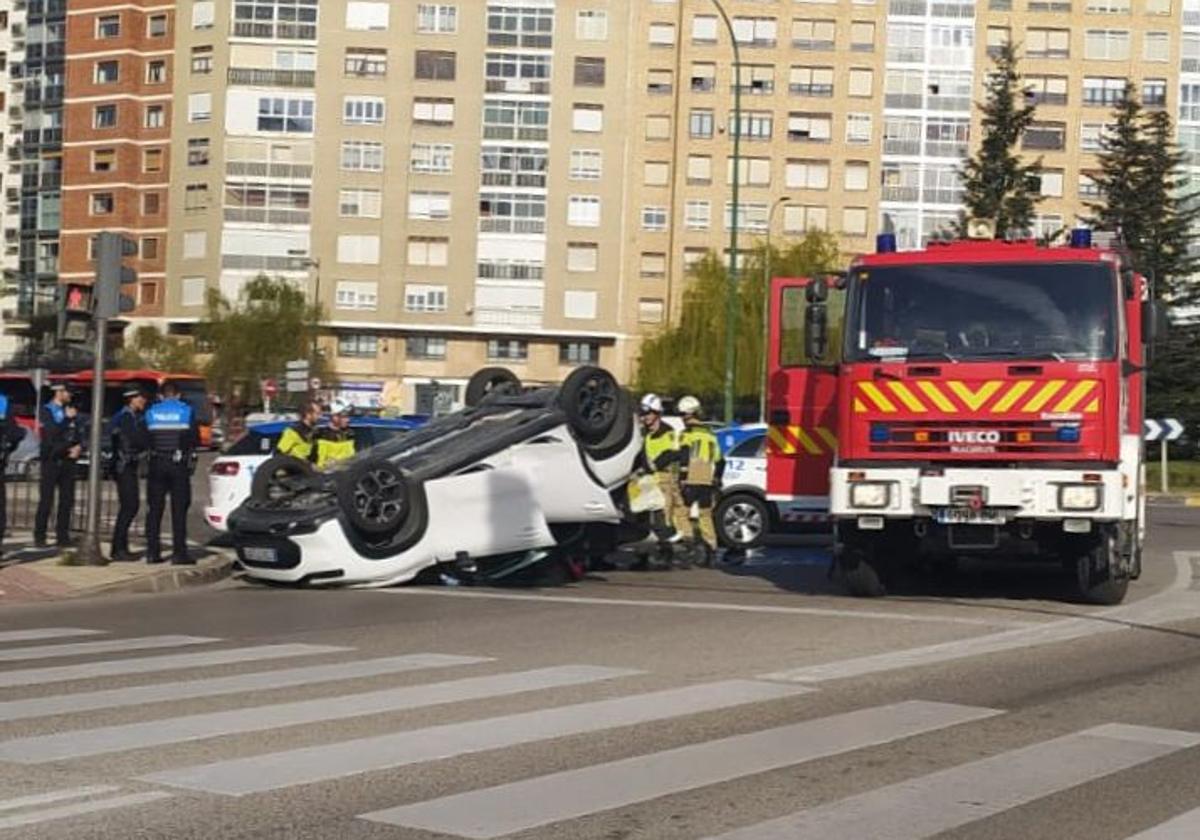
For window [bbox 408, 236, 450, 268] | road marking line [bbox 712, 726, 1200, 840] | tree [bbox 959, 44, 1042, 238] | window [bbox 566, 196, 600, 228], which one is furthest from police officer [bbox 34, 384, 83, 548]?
window [bbox 566, 196, 600, 228]

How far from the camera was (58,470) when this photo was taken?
20109 mm

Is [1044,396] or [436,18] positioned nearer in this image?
[1044,396]

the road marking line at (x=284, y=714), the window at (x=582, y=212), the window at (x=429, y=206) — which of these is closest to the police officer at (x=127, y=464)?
the road marking line at (x=284, y=714)

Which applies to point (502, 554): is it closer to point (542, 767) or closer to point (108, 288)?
point (108, 288)

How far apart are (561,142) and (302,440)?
202 feet

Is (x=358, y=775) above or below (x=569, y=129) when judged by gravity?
below

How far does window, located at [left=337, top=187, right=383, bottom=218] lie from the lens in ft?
253

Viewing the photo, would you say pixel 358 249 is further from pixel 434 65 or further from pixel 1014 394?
pixel 1014 394

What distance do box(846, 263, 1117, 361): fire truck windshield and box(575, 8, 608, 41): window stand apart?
215 feet

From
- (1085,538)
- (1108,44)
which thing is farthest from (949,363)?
(1108,44)

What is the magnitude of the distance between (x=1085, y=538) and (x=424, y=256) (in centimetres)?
6373

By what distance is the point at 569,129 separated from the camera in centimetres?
7869

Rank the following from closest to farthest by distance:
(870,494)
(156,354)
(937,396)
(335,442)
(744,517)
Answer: (937,396)
(870,494)
(335,442)
(744,517)
(156,354)

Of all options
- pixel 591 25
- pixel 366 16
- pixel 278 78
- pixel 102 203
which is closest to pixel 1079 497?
pixel 591 25
